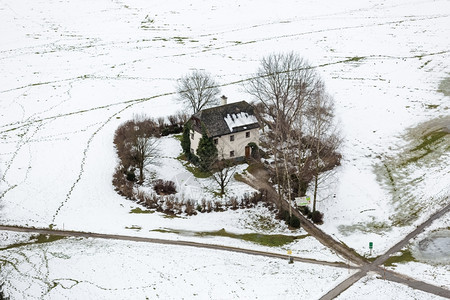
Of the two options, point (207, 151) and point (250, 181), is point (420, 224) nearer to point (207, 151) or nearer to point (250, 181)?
point (250, 181)

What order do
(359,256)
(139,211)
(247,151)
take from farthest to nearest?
(247,151), (139,211), (359,256)

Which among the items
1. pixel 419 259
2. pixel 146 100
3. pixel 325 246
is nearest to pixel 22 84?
pixel 146 100

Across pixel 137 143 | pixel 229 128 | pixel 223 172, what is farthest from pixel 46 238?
pixel 229 128

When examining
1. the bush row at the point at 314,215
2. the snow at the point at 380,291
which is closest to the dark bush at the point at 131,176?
the bush row at the point at 314,215

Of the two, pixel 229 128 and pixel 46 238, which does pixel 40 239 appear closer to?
pixel 46 238

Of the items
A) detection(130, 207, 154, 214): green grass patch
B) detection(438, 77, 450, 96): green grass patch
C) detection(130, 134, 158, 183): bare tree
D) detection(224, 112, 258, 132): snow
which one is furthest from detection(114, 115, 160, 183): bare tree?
detection(438, 77, 450, 96): green grass patch

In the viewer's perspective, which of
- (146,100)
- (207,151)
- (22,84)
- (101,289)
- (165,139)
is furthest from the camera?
(22,84)
